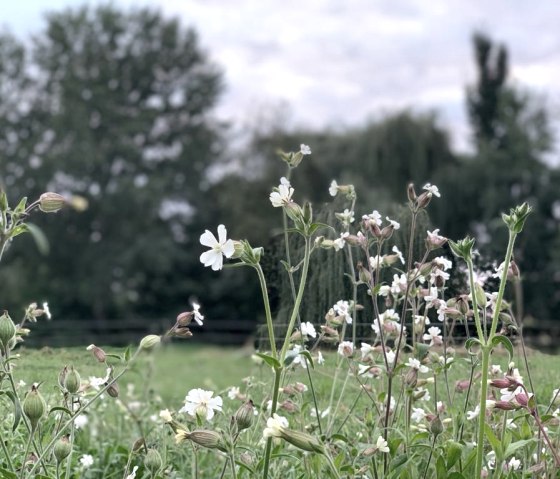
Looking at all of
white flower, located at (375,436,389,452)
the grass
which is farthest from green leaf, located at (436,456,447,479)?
the grass

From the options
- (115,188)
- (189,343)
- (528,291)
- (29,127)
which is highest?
(29,127)

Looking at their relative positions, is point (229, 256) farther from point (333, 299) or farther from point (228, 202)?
point (228, 202)

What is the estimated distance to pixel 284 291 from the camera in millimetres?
2510

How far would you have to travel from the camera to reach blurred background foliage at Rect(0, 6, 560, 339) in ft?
65.3

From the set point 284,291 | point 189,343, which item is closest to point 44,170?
point 189,343

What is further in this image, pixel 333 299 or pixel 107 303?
pixel 107 303

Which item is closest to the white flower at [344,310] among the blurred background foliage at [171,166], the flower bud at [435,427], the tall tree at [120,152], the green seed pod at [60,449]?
the flower bud at [435,427]

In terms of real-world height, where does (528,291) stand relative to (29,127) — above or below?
below

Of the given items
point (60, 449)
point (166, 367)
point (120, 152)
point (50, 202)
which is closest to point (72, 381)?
point (60, 449)

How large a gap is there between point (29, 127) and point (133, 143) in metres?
2.97

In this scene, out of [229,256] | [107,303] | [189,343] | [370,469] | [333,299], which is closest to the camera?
[229,256]

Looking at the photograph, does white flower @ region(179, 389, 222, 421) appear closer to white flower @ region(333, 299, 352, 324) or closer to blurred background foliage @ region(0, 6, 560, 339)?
white flower @ region(333, 299, 352, 324)

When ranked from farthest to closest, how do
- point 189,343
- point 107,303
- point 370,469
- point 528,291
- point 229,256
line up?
point 107,303
point 189,343
point 528,291
point 370,469
point 229,256

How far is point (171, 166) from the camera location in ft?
80.7
